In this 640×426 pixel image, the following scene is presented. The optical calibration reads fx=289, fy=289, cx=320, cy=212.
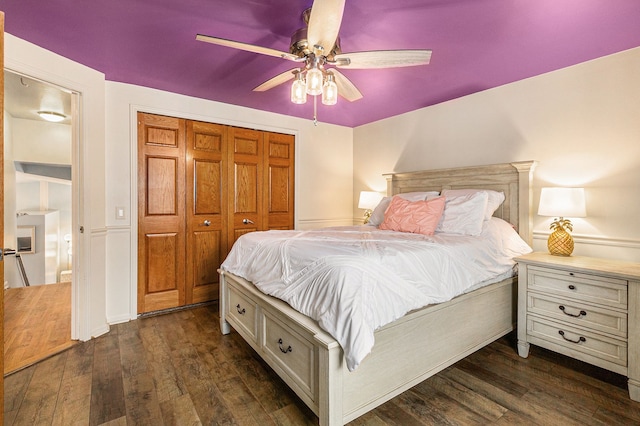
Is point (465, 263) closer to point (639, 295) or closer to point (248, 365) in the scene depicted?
point (639, 295)

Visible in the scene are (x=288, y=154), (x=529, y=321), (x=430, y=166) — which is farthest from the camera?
(x=288, y=154)

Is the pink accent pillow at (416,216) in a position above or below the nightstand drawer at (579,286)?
above

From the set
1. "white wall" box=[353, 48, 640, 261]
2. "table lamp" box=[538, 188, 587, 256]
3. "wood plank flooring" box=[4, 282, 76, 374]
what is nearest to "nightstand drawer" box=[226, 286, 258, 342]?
"wood plank flooring" box=[4, 282, 76, 374]

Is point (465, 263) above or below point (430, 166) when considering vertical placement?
below

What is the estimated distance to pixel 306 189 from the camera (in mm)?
4160

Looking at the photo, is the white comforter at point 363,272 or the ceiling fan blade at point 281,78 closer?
the white comforter at point 363,272

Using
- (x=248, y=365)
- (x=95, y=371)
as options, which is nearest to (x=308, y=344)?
(x=248, y=365)

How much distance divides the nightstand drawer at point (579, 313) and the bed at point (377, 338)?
25cm

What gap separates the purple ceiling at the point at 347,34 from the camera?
1.84m

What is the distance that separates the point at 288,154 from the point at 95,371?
9.69 feet

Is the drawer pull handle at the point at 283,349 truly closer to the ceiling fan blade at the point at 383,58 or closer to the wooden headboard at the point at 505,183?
the ceiling fan blade at the point at 383,58

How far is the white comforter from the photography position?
138 centimetres

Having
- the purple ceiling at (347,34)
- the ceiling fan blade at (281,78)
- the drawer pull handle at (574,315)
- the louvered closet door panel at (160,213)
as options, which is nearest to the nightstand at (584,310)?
the drawer pull handle at (574,315)

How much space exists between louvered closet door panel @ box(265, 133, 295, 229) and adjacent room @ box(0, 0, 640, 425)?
0.26 meters
